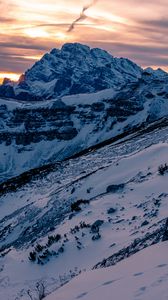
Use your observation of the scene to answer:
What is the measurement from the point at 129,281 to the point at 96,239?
7.48 metres

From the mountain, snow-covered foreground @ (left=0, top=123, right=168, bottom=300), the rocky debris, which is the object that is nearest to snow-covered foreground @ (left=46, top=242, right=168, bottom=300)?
snow-covered foreground @ (left=0, top=123, right=168, bottom=300)

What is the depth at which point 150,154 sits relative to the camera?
2870cm

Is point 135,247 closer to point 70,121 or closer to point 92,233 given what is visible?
point 92,233

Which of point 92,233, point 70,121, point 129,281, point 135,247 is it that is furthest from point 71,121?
point 129,281

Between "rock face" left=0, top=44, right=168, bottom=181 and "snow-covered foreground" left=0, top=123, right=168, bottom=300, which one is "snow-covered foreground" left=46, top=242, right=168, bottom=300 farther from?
"rock face" left=0, top=44, right=168, bottom=181

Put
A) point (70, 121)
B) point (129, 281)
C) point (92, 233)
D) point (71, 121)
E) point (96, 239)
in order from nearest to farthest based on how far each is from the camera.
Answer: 1. point (129, 281)
2. point (96, 239)
3. point (92, 233)
4. point (71, 121)
5. point (70, 121)

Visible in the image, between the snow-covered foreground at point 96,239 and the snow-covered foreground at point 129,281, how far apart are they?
0.02 meters

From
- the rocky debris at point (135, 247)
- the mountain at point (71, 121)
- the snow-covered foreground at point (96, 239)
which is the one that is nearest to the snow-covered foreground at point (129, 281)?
the snow-covered foreground at point (96, 239)

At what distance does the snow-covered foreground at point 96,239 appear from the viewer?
9.19 m

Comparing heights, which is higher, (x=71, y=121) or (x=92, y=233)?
(x=92, y=233)

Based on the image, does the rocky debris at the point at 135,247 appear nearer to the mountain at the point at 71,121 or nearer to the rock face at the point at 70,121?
the mountain at the point at 71,121

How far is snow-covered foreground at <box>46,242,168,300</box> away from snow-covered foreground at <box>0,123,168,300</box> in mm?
18

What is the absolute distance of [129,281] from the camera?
28.2 feet

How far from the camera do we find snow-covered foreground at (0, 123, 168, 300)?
9195 mm
